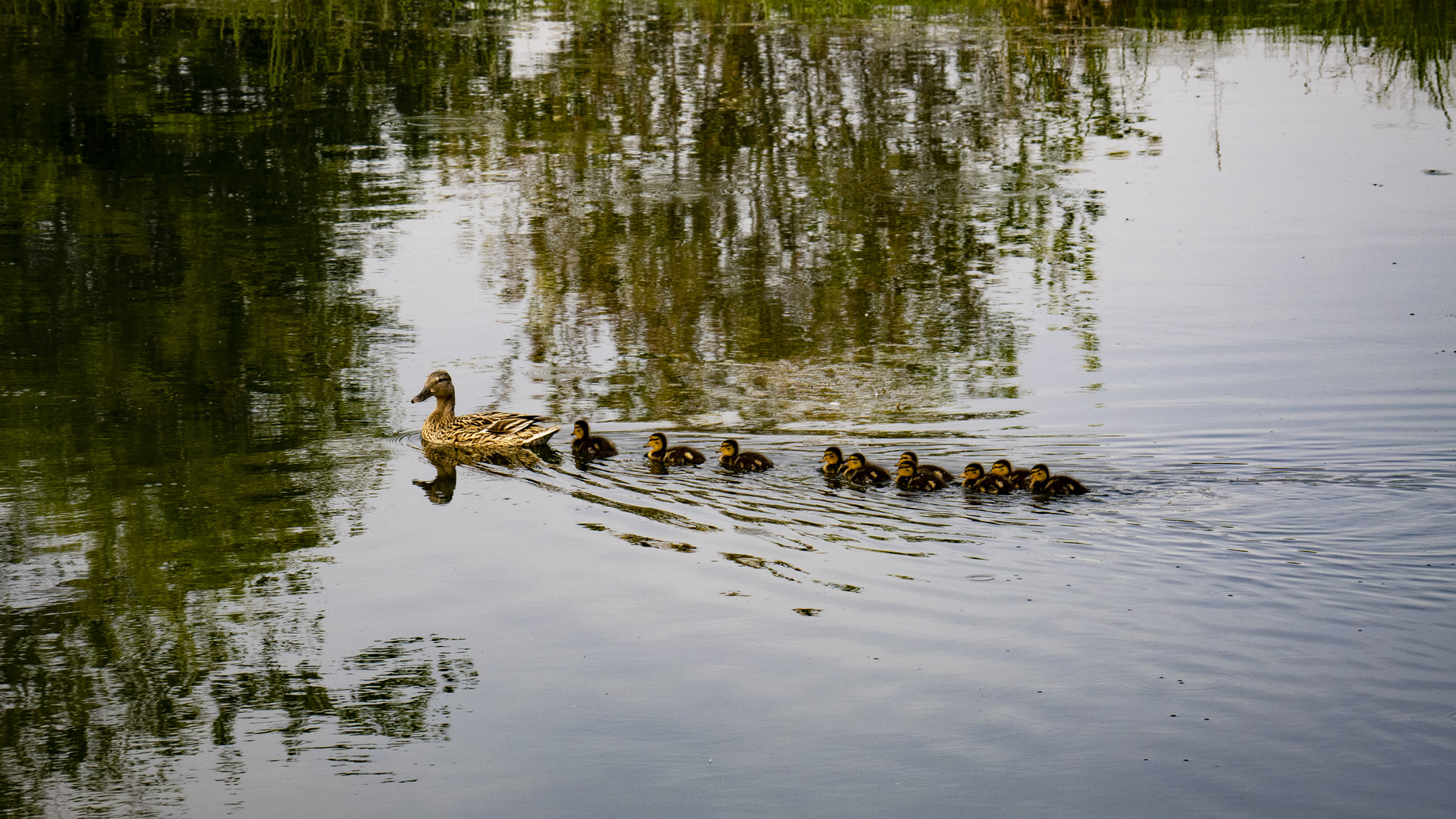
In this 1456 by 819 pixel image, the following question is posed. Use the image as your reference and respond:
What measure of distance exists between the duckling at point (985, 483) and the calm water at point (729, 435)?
0.20m

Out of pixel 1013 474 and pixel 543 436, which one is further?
pixel 543 436

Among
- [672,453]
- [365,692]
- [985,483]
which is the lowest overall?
[365,692]

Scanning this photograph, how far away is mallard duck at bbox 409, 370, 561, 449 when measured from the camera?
26.8 feet

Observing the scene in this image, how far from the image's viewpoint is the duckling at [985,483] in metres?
7.42

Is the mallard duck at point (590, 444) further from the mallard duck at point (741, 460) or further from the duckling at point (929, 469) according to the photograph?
the duckling at point (929, 469)

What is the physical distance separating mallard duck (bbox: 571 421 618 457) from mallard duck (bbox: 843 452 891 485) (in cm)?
128

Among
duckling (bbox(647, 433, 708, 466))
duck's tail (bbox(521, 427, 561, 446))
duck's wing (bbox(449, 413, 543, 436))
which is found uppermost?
duck's wing (bbox(449, 413, 543, 436))

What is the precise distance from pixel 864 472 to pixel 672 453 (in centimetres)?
102

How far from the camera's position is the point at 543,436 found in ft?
26.7

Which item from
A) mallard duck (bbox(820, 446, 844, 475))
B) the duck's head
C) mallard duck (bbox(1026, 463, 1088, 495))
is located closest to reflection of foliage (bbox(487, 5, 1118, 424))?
the duck's head

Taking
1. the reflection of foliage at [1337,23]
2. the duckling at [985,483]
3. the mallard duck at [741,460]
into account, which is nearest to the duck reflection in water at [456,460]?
the mallard duck at [741,460]

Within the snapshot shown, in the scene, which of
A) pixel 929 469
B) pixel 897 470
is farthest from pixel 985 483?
pixel 897 470

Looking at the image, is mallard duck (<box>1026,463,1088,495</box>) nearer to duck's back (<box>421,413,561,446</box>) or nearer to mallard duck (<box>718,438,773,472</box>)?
mallard duck (<box>718,438,773,472</box>)

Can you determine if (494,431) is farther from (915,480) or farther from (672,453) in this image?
(915,480)
